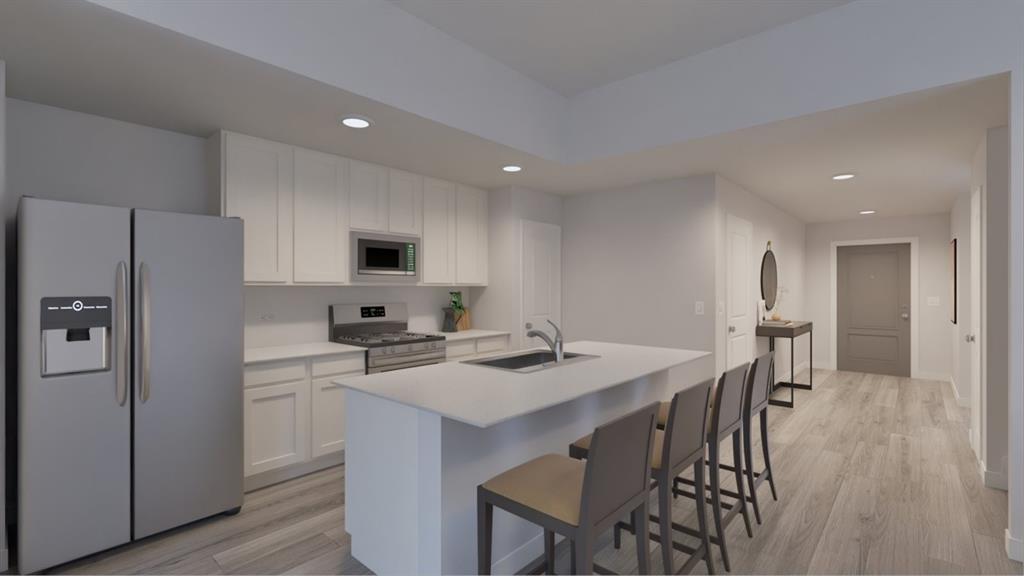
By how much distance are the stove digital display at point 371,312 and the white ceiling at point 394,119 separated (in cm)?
123

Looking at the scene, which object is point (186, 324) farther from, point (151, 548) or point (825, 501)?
point (825, 501)

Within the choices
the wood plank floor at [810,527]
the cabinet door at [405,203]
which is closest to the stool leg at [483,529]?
the wood plank floor at [810,527]

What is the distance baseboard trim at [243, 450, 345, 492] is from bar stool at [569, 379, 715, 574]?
205 centimetres

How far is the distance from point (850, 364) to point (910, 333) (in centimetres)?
87

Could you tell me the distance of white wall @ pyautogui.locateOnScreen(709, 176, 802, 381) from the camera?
4395 millimetres

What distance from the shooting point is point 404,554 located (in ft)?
6.39

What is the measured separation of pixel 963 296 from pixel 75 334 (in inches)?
289

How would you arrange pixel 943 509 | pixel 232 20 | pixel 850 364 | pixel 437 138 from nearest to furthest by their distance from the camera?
1. pixel 232 20
2. pixel 943 509
3. pixel 437 138
4. pixel 850 364

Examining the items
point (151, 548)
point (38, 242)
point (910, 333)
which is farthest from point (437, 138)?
point (910, 333)

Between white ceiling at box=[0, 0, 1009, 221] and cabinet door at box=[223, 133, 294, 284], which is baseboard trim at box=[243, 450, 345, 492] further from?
white ceiling at box=[0, 0, 1009, 221]

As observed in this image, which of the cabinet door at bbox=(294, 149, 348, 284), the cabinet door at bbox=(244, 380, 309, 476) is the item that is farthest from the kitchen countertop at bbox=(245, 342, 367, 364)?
the cabinet door at bbox=(294, 149, 348, 284)

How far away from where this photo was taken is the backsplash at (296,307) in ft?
11.8

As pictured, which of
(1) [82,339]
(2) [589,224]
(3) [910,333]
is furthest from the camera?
(3) [910,333]

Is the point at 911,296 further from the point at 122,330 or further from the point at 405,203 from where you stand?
the point at 122,330
